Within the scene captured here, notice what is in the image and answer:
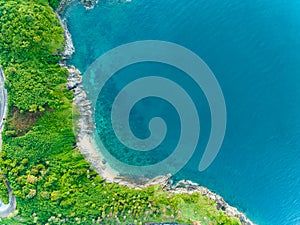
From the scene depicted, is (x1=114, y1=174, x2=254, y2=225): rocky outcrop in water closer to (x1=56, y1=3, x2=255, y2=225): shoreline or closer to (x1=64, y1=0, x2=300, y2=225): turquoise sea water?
(x1=56, y1=3, x2=255, y2=225): shoreline

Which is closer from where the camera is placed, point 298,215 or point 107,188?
point 107,188

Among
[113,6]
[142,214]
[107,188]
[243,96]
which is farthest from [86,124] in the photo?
[243,96]

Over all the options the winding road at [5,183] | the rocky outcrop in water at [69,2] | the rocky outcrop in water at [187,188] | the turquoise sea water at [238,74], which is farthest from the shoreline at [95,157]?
the winding road at [5,183]

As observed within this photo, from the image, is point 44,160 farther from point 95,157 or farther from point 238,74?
point 238,74

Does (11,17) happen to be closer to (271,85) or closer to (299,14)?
(271,85)

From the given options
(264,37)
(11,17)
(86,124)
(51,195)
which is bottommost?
(51,195)

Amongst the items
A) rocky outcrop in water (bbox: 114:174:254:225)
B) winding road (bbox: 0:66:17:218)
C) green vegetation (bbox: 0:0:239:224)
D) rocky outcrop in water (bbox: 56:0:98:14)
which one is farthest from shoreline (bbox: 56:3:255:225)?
winding road (bbox: 0:66:17:218)
